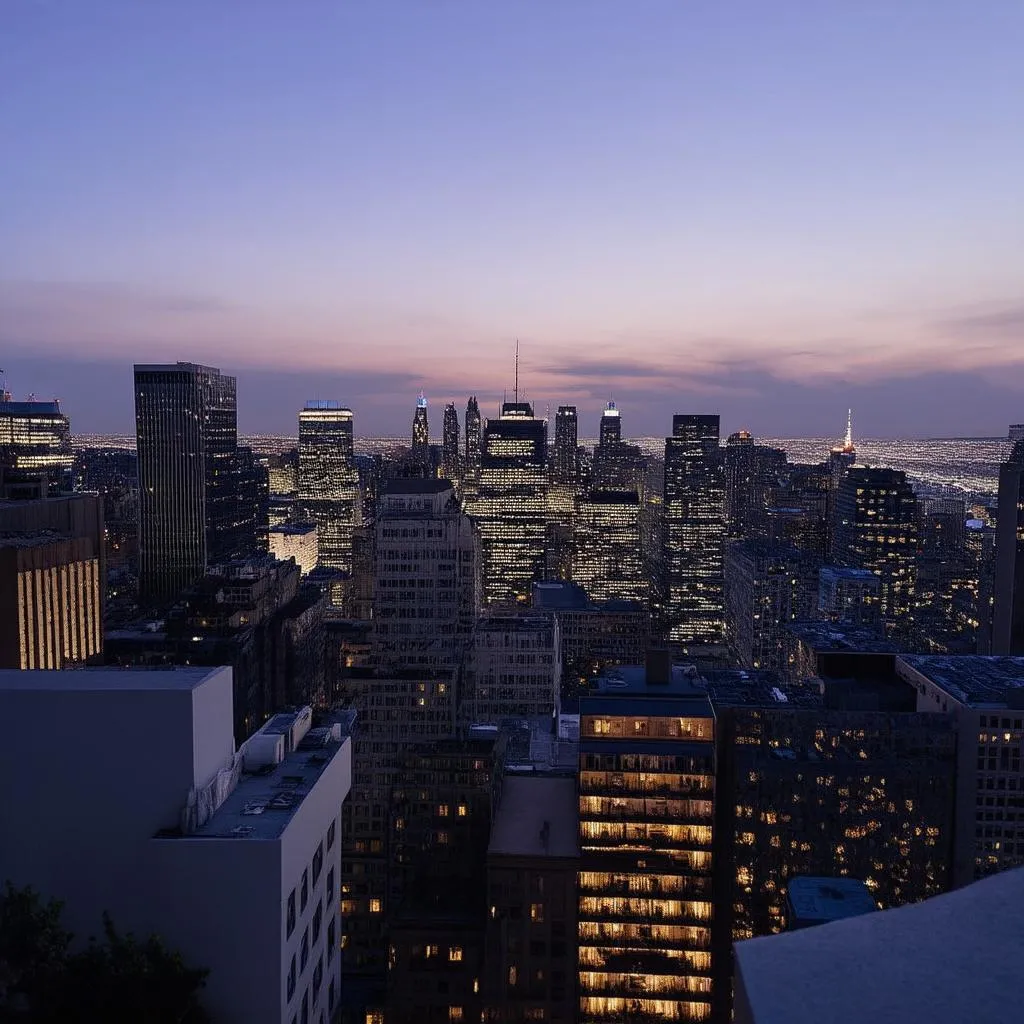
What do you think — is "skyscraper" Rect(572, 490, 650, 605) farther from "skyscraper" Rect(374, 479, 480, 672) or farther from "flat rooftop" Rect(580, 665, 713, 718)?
"flat rooftop" Rect(580, 665, 713, 718)

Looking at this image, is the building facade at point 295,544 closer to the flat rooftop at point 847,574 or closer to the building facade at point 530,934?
the flat rooftop at point 847,574

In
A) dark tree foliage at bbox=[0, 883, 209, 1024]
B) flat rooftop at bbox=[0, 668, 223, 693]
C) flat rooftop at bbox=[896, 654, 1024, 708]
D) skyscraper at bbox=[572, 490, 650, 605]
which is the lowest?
skyscraper at bbox=[572, 490, 650, 605]

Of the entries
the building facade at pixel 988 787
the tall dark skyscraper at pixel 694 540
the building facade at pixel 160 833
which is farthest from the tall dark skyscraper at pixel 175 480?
the building facade at pixel 160 833

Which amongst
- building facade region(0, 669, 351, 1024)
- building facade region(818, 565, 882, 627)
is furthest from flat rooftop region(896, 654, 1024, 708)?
building facade region(818, 565, 882, 627)

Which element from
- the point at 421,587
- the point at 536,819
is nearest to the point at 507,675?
the point at 421,587

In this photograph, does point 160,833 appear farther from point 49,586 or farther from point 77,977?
point 49,586

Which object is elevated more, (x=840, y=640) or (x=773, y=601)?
(x=840, y=640)
